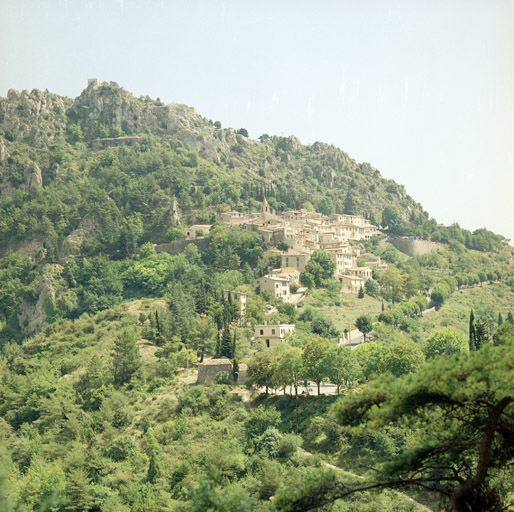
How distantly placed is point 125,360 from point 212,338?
7223 mm

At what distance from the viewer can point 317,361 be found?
3578cm

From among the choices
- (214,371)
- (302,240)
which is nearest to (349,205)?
(302,240)

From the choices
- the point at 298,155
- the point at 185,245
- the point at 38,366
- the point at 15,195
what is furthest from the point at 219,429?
the point at 298,155

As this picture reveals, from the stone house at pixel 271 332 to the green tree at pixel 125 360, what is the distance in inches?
414

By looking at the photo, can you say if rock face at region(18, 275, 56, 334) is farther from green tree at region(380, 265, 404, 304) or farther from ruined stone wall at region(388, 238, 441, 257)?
ruined stone wall at region(388, 238, 441, 257)

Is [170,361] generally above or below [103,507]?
above

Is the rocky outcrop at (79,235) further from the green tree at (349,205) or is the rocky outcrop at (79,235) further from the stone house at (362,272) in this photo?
the green tree at (349,205)

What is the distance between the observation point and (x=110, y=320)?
57125 millimetres

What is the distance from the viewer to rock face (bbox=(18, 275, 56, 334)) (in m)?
68.5

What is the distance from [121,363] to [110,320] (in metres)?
12.7

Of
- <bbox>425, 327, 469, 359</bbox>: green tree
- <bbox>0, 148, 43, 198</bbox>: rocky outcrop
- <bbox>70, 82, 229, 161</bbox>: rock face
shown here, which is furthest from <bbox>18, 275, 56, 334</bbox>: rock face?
<bbox>70, 82, 229, 161</bbox>: rock face

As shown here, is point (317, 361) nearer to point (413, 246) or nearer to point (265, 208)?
point (265, 208)

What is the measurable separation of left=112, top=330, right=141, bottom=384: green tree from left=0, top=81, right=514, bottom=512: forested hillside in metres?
0.17

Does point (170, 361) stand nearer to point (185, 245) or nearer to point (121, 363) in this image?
point (121, 363)
